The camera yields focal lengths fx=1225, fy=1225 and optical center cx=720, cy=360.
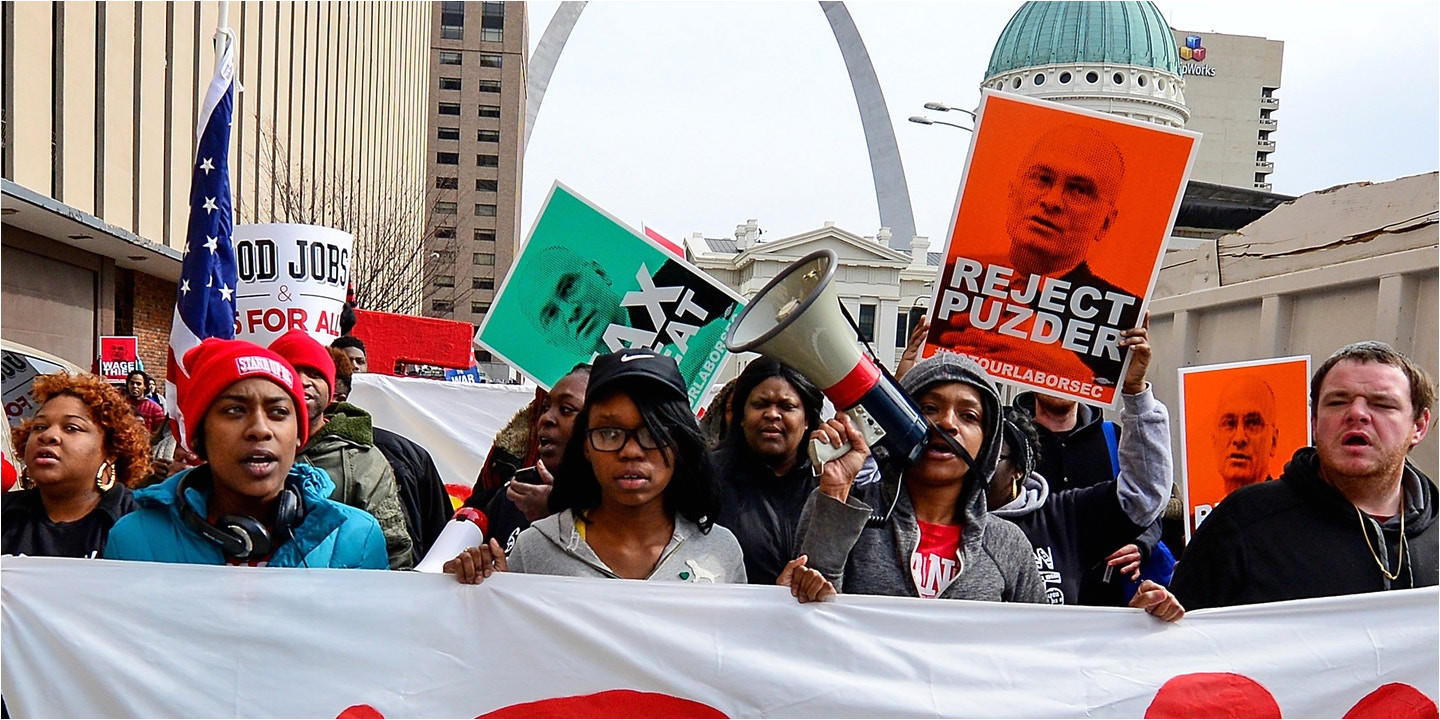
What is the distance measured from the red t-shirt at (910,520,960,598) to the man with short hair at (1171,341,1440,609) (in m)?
0.63

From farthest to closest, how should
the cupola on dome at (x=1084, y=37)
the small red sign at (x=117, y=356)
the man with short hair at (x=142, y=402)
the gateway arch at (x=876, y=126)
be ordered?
the gateway arch at (x=876, y=126)
the cupola on dome at (x=1084, y=37)
the small red sign at (x=117, y=356)
the man with short hair at (x=142, y=402)

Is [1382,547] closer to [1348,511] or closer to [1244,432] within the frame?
[1348,511]

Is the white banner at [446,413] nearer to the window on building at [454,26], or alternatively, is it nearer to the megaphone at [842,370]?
the megaphone at [842,370]

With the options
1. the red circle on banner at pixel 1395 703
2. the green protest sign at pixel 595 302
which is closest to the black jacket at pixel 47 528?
the green protest sign at pixel 595 302

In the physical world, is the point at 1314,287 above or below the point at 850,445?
above

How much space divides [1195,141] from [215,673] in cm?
299

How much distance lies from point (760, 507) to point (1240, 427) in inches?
93.6

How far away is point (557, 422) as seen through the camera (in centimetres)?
386

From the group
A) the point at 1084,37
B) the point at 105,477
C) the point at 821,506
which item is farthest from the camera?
the point at 1084,37

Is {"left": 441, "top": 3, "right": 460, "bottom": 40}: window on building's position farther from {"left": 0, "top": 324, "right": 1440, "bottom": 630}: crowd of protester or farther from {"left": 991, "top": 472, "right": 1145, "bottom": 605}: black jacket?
{"left": 991, "top": 472, "right": 1145, "bottom": 605}: black jacket

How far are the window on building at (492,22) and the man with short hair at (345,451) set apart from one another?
90686 mm

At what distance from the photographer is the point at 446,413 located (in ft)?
29.9

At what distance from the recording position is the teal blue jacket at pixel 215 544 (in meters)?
2.73

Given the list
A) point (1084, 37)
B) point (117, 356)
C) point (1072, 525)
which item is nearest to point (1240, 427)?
point (1072, 525)
